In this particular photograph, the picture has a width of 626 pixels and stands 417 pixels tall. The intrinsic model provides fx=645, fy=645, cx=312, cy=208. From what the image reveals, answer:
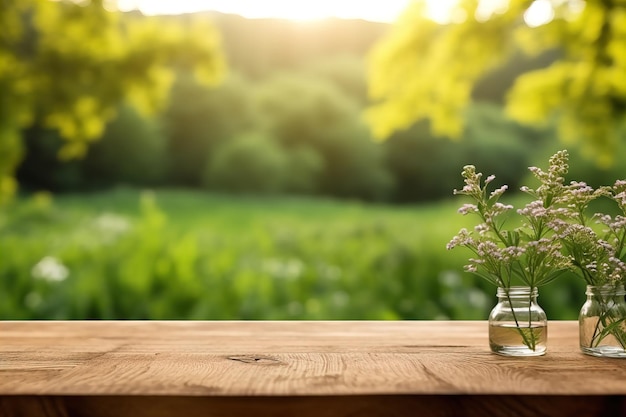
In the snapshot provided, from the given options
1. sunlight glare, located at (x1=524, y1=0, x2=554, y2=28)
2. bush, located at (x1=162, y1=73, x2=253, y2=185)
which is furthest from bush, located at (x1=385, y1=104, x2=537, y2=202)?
sunlight glare, located at (x1=524, y1=0, x2=554, y2=28)

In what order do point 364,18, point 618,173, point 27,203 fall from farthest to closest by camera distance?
point 364,18, point 27,203, point 618,173

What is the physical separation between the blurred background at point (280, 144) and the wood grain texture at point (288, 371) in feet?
5.62

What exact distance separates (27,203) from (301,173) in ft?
9.03

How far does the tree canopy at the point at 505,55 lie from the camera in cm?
323

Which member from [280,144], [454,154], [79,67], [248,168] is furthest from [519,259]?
[280,144]

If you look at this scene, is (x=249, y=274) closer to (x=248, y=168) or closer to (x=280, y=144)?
(x=248, y=168)

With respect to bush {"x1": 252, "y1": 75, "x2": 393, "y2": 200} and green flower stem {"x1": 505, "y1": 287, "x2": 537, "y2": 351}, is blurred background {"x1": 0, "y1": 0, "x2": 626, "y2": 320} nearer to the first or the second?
bush {"x1": 252, "y1": 75, "x2": 393, "y2": 200}

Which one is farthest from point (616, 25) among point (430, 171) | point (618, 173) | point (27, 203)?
point (27, 203)

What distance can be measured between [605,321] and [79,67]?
3.47m

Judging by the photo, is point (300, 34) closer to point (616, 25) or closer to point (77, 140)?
point (77, 140)

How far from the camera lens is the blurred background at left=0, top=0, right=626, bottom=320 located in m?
3.34

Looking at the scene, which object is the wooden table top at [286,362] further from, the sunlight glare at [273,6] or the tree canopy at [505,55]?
the sunlight glare at [273,6]

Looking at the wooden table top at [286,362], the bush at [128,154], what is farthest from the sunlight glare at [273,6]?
the wooden table top at [286,362]

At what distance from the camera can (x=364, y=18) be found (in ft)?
22.8
